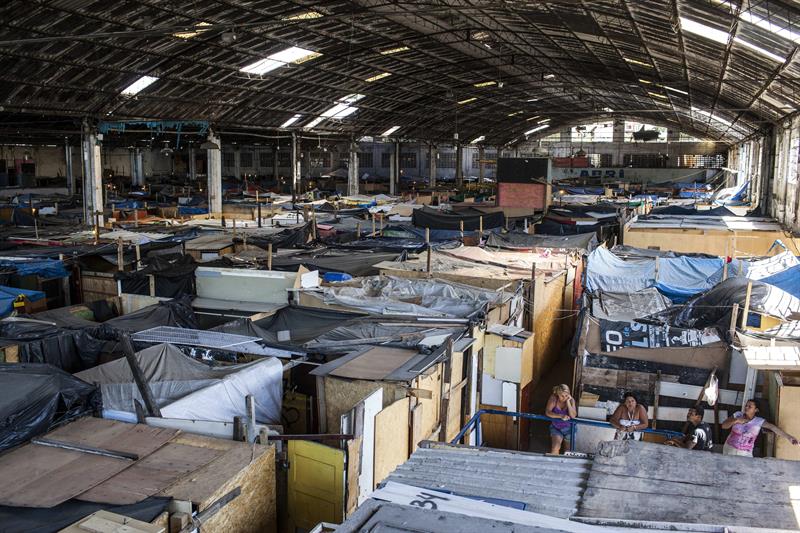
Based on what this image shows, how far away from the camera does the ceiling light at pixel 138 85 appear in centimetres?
2695

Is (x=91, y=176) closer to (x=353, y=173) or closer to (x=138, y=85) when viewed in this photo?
(x=138, y=85)

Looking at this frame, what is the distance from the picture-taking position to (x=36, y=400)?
7.19 metres

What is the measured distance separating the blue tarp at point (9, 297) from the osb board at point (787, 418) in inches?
563

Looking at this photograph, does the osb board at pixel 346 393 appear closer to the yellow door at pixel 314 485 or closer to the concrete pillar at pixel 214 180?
the yellow door at pixel 314 485

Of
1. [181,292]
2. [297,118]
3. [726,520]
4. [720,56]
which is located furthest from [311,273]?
[297,118]

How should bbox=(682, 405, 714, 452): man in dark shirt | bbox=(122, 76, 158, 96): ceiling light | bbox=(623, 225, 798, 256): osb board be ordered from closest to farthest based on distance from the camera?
1. bbox=(682, 405, 714, 452): man in dark shirt
2. bbox=(623, 225, 798, 256): osb board
3. bbox=(122, 76, 158, 96): ceiling light

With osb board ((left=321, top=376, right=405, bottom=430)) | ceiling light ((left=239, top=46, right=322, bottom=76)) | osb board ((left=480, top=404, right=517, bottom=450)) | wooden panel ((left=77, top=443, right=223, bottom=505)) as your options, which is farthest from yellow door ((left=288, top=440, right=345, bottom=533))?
ceiling light ((left=239, top=46, right=322, bottom=76))

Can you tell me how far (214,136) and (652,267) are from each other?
2386 centimetres

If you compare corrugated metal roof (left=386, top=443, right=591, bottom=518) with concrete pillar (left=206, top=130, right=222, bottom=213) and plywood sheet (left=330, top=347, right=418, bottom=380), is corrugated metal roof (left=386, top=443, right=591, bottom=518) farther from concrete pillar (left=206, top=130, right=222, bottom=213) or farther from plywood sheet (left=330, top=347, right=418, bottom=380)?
concrete pillar (left=206, top=130, right=222, bottom=213)

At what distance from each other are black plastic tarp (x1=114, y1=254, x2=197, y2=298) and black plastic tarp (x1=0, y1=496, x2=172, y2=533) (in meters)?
9.73

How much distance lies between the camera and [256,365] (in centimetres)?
916

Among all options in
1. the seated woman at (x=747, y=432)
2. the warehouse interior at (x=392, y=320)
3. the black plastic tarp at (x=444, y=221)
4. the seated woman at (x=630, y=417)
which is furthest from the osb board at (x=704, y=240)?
the seated woman at (x=747, y=432)

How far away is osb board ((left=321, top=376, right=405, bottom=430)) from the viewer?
820cm

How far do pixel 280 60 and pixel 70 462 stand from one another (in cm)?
2412
